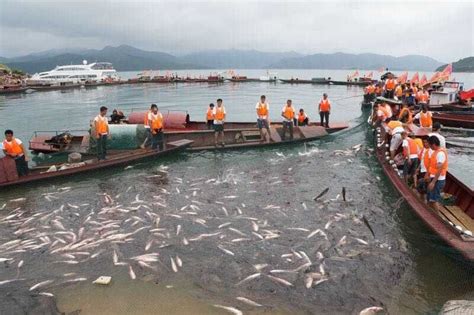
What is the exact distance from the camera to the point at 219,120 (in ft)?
70.0

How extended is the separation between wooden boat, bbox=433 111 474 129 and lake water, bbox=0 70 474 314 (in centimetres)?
1037

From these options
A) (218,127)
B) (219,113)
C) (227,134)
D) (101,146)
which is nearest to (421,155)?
(219,113)

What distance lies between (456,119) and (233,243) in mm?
24938

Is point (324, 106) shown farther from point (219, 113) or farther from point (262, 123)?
point (219, 113)

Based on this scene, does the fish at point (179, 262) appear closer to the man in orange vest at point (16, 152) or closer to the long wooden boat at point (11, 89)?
the man in orange vest at point (16, 152)

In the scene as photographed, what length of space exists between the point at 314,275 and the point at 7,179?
14361mm

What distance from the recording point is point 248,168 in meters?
19.0

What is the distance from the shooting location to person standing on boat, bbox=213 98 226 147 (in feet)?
68.7

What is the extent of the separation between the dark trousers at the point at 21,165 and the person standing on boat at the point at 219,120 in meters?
10.1

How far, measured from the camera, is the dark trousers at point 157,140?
19891mm

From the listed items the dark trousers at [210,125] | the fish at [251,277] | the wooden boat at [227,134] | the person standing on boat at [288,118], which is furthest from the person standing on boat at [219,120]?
the fish at [251,277]

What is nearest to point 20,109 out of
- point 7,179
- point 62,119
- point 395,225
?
point 62,119

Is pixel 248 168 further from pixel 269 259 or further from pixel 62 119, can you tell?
pixel 62 119

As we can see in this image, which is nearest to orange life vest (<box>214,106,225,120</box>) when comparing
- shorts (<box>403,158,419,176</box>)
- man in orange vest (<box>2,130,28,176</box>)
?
man in orange vest (<box>2,130,28,176</box>)
